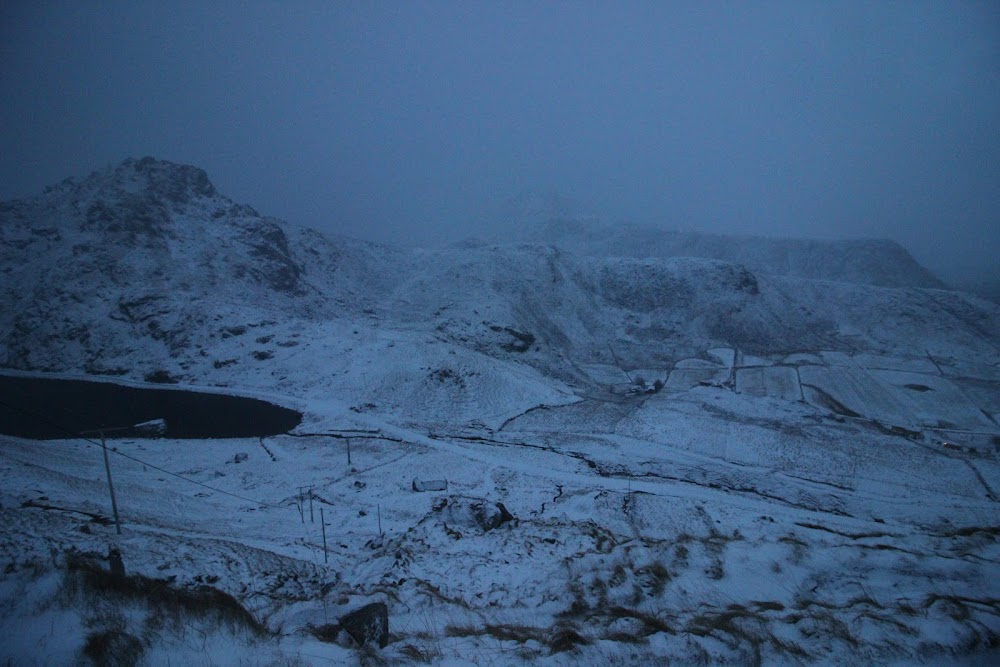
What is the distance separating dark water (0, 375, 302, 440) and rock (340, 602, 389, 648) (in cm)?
2726

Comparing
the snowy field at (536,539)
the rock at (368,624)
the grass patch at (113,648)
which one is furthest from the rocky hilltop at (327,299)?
the grass patch at (113,648)

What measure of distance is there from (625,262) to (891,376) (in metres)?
40.3

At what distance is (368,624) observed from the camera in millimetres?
11758

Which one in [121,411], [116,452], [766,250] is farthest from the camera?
[766,250]

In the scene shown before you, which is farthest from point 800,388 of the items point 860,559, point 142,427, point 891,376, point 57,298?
point 57,298

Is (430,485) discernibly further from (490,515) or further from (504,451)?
(504,451)

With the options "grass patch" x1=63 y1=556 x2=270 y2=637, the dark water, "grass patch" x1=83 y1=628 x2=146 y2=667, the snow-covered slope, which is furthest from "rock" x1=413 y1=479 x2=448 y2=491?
the snow-covered slope

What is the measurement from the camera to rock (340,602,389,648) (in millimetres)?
11375

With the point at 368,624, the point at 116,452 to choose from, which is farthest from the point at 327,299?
the point at 368,624

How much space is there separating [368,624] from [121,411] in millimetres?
39340

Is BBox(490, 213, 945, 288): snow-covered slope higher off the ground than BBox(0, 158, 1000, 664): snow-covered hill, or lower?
higher

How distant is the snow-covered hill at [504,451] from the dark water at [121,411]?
7.47ft

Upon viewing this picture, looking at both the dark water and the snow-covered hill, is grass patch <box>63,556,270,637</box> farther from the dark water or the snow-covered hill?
the dark water

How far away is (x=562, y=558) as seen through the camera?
17.0 m
